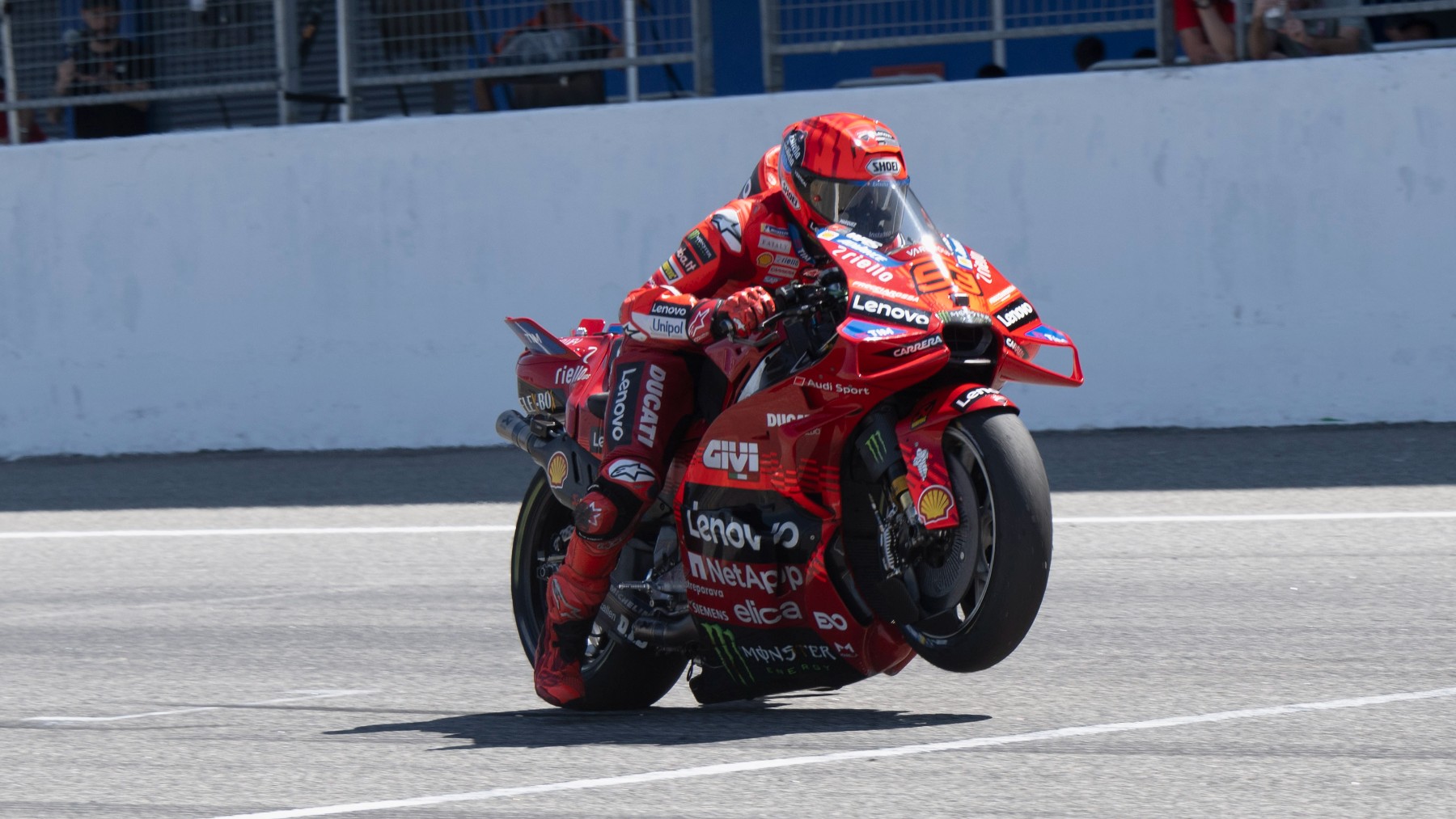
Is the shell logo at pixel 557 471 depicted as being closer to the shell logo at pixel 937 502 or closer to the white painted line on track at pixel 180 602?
the shell logo at pixel 937 502

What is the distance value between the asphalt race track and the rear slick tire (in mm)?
245

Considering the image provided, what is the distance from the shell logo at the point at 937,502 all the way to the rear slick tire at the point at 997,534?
0.04 meters

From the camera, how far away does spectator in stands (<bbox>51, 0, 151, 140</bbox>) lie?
516 inches

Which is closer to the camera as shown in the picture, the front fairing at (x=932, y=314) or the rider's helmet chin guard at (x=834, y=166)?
the front fairing at (x=932, y=314)

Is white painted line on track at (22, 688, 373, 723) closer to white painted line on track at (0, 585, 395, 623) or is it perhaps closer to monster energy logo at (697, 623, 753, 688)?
monster energy logo at (697, 623, 753, 688)

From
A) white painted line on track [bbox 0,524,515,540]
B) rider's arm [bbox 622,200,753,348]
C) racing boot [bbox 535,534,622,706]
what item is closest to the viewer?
rider's arm [bbox 622,200,753,348]

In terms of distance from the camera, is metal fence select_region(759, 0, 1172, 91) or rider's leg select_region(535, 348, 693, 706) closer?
rider's leg select_region(535, 348, 693, 706)

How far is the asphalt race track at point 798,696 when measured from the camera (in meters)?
4.26

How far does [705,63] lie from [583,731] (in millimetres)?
7429

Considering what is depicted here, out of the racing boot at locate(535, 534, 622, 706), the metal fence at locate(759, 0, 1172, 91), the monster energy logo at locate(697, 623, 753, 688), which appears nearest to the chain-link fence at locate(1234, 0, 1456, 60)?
the metal fence at locate(759, 0, 1172, 91)

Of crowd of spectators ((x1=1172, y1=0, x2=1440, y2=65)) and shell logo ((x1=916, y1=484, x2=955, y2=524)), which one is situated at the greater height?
crowd of spectators ((x1=1172, y1=0, x2=1440, y2=65))

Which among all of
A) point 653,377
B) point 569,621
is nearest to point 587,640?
point 569,621

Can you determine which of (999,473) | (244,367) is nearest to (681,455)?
(999,473)

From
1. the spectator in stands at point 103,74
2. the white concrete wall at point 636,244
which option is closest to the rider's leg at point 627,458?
Answer: the white concrete wall at point 636,244
